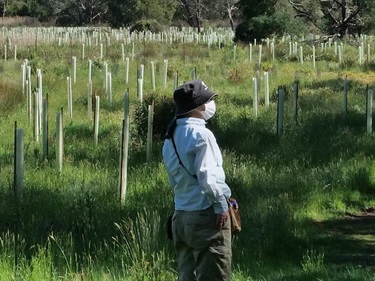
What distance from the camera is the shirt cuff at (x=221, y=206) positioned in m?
4.71

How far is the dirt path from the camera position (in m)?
7.34

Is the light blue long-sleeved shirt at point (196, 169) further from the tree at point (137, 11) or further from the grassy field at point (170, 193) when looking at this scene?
the tree at point (137, 11)

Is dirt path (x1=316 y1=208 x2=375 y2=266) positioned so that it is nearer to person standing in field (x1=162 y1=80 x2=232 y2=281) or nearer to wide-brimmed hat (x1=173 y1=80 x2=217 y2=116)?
person standing in field (x1=162 y1=80 x2=232 y2=281)

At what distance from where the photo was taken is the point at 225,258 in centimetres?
485

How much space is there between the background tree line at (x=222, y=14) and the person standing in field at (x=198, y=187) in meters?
30.0

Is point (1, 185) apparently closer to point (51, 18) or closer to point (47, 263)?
point (47, 263)

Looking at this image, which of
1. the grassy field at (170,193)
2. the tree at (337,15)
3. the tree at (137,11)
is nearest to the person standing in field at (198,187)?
the grassy field at (170,193)

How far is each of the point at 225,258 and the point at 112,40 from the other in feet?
103

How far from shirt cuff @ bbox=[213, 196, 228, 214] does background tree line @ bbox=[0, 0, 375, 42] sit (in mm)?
30151

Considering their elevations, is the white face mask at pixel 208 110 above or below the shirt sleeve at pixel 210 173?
above

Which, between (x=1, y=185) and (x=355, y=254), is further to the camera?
(x=1, y=185)

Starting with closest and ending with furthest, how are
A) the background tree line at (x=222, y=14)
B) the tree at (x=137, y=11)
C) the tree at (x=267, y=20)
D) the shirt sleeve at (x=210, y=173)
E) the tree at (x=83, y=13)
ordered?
the shirt sleeve at (x=210, y=173) → the tree at (x=267, y=20) → the background tree line at (x=222, y=14) → the tree at (x=137, y=11) → the tree at (x=83, y=13)

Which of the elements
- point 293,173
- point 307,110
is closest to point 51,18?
point 307,110

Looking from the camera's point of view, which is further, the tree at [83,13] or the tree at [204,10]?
the tree at [83,13]
